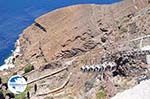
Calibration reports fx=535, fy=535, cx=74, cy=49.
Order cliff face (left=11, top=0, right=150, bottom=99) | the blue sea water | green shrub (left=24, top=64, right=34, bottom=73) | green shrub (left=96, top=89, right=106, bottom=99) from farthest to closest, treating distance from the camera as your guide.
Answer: the blue sea water < green shrub (left=24, top=64, right=34, bottom=73) < cliff face (left=11, top=0, right=150, bottom=99) < green shrub (left=96, top=89, right=106, bottom=99)

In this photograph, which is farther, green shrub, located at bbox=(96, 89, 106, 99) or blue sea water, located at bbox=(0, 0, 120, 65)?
blue sea water, located at bbox=(0, 0, 120, 65)

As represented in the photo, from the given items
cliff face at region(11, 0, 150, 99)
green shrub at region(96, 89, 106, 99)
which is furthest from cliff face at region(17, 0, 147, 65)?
green shrub at region(96, 89, 106, 99)

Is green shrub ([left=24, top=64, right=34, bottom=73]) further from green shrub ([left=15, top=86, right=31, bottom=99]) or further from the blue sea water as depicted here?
the blue sea water

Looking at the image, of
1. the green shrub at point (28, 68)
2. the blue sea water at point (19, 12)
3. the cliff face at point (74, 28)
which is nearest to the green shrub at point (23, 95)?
the green shrub at point (28, 68)

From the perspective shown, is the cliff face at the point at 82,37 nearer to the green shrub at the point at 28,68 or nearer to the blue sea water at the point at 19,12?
the green shrub at the point at 28,68

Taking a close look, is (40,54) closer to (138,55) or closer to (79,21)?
(79,21)

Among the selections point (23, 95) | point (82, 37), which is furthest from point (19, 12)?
point (23, 95)
